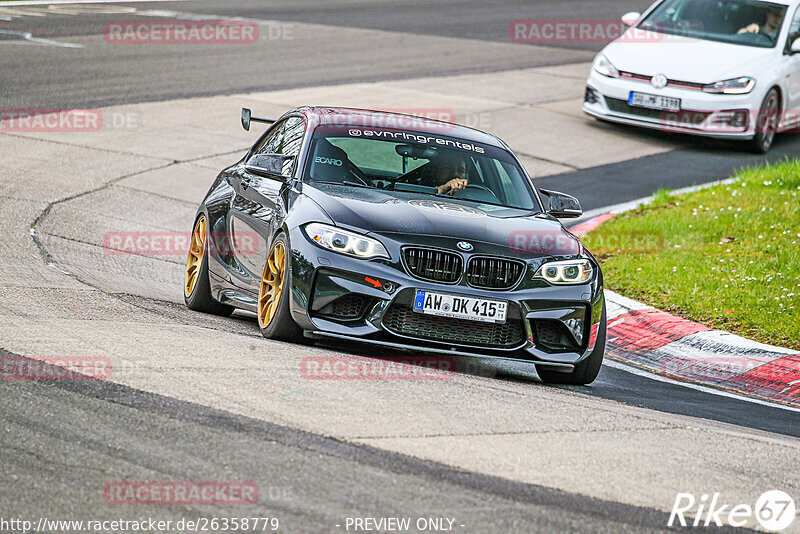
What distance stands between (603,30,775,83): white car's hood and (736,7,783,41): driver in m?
0.39

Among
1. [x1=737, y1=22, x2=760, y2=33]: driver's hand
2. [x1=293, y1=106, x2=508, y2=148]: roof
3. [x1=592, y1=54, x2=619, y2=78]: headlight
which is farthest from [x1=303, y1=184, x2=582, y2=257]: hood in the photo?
[x1=737, y1=22, x2=760, y2=33]: driver's hand

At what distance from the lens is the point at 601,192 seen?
50.2 feet

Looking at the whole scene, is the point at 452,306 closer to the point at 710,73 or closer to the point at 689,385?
the point at 689,385

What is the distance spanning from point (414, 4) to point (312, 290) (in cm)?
2553

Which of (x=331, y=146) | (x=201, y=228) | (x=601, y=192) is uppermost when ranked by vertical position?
(x=331, y=146)

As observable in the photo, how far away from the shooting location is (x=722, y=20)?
18438 mm

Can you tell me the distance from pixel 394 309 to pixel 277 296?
0.82m

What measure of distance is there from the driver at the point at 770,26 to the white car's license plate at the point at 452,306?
12355 mm

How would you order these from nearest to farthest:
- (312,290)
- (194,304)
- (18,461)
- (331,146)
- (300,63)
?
(18,461), (312,290), (331,146), (194,304), (300,63)

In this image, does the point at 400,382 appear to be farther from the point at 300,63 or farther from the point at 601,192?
the point at 300,63

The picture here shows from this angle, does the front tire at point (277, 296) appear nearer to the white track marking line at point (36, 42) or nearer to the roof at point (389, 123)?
the roof at point (389, 123)

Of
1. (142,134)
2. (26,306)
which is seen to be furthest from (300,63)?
(26,306)

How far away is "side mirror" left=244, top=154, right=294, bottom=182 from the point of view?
828 cm

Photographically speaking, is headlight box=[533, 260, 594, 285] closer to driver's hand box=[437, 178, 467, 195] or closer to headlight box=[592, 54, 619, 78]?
driver's hand box=[437, 178, 467, 195]
